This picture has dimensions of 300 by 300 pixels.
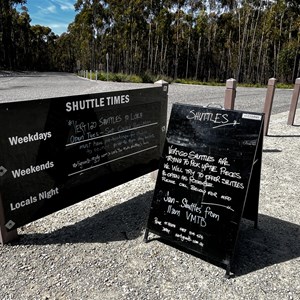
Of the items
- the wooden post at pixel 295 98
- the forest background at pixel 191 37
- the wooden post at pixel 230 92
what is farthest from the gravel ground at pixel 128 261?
the forest background at pixel 191 37

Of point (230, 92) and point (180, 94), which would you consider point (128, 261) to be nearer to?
point (230, 92)

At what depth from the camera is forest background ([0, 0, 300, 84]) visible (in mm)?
36125

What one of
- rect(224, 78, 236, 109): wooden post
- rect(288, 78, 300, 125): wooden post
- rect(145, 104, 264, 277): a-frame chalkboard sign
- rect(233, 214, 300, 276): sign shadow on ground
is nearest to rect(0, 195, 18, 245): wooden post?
rect(145, 104, 264, 277): a-frame chalkboard sign

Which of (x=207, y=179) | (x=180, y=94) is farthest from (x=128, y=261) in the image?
(x=180, y=94)

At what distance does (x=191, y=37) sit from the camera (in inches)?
1794

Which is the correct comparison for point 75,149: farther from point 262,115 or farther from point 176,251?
point 262,115

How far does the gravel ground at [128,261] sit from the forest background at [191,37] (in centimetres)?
2752

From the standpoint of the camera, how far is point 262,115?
2.66 metres

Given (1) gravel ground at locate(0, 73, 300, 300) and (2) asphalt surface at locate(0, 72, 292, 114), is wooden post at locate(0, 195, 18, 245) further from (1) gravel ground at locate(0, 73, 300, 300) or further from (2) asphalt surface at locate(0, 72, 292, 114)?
(2) asphalt surface at locate(0, 72, 292, 114)

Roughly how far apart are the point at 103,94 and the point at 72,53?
9367 centimetres

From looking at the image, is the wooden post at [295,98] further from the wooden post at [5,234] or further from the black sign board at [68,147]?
the wooden post at [5,234]

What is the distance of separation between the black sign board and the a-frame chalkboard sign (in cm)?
71

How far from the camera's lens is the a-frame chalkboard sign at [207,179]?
8.78 ft

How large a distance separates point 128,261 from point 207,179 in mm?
1030
